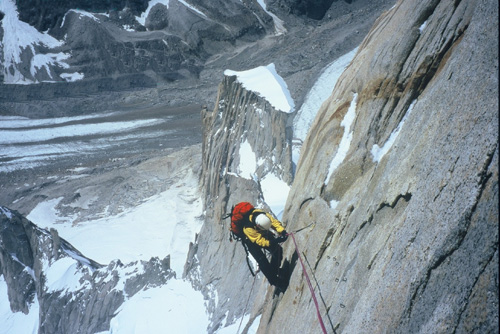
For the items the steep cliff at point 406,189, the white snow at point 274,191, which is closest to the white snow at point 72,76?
the white snow at point 274,191

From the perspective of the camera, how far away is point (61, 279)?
51.4 ft

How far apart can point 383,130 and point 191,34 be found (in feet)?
183

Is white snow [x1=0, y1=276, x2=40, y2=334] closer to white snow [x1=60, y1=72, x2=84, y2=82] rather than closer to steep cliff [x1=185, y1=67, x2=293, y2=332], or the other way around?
steep cliff [x1=185, y1=67, x2=293, y2=332]

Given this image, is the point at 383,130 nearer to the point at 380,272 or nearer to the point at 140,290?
the point at 380,272

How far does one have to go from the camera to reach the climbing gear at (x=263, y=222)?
4.82 m

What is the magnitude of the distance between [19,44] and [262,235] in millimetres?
59232

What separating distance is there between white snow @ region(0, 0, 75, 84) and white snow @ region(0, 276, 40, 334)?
40753mm

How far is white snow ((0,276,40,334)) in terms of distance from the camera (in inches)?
657

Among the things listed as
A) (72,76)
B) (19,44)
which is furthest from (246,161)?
(19,44)

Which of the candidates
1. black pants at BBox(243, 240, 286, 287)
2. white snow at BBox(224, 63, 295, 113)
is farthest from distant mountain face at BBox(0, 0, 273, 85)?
black pants at BBox(243, 240, 286, 287)

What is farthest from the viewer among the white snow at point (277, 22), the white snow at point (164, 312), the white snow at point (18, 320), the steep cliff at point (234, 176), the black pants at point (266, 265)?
the white snow at point (277, 22)

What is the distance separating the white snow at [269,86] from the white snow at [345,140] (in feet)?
31.0

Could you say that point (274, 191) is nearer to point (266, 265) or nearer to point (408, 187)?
point (266, 265)

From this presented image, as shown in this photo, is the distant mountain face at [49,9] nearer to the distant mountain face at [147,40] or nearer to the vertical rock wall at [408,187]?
the distant mountain face at [147,40]
